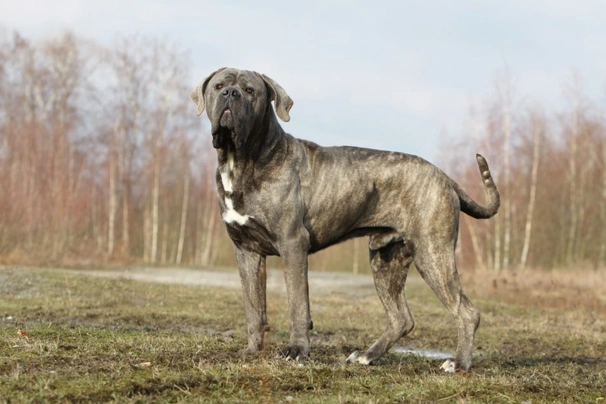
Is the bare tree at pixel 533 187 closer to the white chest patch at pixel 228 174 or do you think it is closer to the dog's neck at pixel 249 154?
the dog's neck at pixel 249 154

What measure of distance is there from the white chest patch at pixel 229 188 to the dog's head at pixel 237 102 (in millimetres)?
161

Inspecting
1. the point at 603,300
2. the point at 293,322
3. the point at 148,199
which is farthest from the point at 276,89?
the point at 148,199

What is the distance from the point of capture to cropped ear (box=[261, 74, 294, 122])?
21.6ft

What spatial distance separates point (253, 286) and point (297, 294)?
1.81 ft

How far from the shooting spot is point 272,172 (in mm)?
6422

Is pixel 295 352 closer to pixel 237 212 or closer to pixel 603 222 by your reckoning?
pixel 237 212

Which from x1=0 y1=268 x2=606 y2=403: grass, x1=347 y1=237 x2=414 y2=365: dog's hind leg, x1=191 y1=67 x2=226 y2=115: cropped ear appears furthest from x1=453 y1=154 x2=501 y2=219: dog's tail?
x1=191 y1=67 x2=226 y2=115: cropped ear

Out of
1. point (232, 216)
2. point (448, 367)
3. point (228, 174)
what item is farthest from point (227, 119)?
point (448, 367)

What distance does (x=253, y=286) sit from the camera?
22.0 feet

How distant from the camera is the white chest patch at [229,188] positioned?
638cm

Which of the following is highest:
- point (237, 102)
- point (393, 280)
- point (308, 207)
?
point (237, 102)

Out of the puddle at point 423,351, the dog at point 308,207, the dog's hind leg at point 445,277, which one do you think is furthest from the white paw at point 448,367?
the puddle at point 423,351

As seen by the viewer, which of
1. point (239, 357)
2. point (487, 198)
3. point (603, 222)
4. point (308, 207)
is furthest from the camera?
point (603, 222)

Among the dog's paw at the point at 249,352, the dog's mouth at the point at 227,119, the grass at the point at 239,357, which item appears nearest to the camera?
the grass at the point at 239,357
